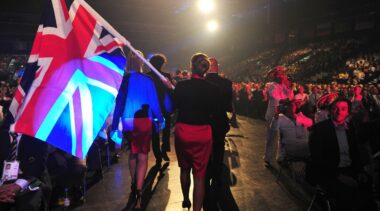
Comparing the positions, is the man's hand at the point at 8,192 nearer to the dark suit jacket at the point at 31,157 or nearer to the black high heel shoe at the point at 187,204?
the dark suit jacket at the point at 31,157

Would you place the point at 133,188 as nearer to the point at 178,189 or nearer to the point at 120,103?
the point at 178,189

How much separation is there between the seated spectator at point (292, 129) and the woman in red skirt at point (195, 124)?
190 cm

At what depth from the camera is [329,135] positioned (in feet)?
11.2

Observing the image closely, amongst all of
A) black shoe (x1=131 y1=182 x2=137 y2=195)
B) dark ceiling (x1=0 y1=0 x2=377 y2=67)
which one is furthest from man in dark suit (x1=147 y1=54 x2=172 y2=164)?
dark ceiling (x1=0 y1=0 x2=377 y2=67)

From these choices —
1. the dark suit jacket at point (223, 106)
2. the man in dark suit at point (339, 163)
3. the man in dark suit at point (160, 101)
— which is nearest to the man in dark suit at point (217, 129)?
the dark suit jacket at point (223, 106)

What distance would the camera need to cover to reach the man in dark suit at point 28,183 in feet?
8.73

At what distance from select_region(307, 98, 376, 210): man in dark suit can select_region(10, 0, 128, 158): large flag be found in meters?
2.23

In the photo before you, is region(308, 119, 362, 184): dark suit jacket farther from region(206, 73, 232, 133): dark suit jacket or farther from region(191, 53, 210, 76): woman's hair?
region(191, 53, 210, 76): woman's hair

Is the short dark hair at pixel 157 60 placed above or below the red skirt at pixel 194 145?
above

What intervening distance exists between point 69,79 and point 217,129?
7.21ft

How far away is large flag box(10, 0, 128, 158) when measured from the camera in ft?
8.70

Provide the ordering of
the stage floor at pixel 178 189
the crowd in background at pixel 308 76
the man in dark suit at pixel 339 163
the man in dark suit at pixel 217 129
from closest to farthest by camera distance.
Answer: the man in dark suit at pixel 339 163 → the stage floor at pixel 178 189 → the man in dark suit at pixel 217 129 → the crowd in background at pixel 308 76

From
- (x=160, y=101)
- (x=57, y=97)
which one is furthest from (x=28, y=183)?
(x=160, y=101)

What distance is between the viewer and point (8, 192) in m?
2.62
